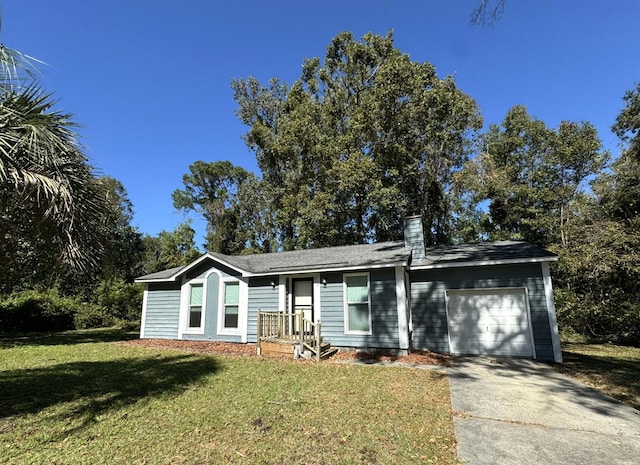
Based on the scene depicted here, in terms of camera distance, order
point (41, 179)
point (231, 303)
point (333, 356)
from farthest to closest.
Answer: point (231, 303)
point (333, 356)
point (41, 179)

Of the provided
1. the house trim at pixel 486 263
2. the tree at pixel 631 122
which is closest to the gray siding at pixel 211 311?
the house trim at pixel 486 263

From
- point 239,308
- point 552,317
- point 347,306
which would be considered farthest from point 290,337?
point 552,317

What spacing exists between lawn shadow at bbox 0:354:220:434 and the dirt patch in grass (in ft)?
4.53

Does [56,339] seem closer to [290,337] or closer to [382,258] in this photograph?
[290,337]

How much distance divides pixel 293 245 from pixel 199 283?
483 inches

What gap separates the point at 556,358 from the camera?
8555 millimetres

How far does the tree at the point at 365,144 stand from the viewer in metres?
19.0

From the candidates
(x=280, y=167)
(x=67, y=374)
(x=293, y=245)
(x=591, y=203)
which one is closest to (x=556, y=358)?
(x=591, y=203)

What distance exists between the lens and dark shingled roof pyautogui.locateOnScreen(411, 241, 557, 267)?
9.20m

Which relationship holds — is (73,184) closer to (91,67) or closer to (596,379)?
(91,67)

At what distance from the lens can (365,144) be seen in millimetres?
20969

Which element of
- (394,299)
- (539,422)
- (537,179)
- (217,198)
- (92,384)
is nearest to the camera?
(539,422)

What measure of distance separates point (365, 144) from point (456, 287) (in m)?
13.4

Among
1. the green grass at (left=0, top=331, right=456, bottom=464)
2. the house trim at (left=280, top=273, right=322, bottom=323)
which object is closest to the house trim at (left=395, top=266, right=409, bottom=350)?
the green grass at (left=0, top=331, right=456, bottom=464)
